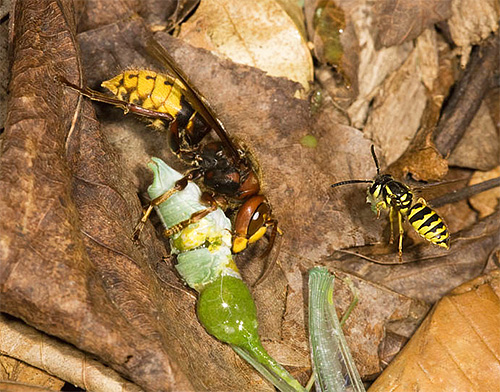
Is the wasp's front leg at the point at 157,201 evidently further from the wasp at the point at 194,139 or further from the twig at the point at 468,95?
the twig at the point at 468,95

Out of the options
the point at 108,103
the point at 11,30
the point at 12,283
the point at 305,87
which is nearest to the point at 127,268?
the point at 12,283

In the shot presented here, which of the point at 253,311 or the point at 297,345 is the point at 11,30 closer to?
the point at 253,311

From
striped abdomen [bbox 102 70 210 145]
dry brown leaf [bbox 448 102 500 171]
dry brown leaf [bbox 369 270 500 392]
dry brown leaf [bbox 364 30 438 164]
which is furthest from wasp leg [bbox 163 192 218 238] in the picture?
dry brown leaf [bbox 448 102 500 171]

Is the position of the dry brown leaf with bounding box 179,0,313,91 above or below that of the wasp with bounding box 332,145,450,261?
above

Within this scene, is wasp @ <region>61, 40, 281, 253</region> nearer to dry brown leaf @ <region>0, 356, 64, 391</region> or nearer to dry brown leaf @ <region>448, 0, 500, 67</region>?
dry brown leaf @ <region>0, 356, 64, 391</region>

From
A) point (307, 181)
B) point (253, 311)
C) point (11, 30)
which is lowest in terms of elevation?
point (253, 311)

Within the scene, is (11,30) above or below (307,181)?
above

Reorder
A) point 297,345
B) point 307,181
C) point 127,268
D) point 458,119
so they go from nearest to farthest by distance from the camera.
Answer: point 127,268, point 297,345, point 307,181, point 458,119
